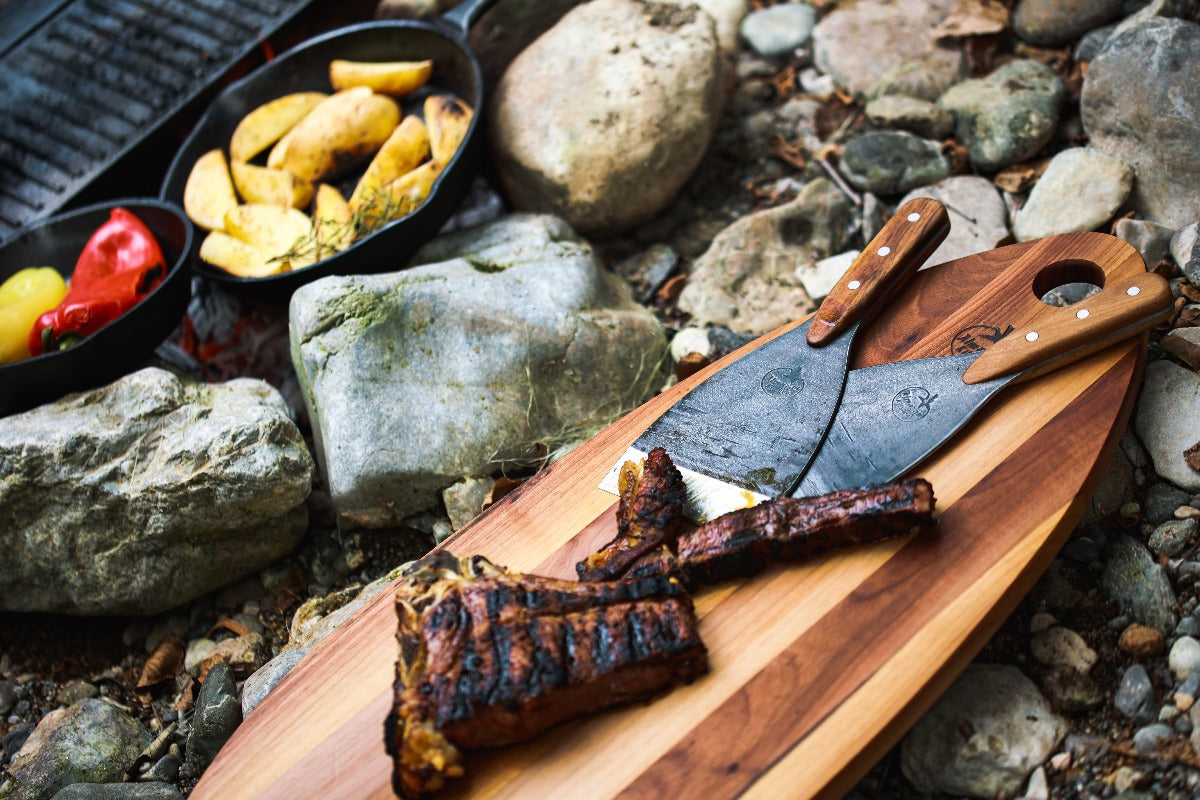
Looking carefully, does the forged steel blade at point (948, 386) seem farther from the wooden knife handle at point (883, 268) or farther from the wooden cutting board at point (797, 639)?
the wooden knife handle at point (883, 268)

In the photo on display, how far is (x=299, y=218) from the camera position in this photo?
14.1 ft

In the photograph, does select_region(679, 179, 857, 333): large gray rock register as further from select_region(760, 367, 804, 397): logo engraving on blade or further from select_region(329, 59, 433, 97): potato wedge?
select_region(329, 59, 433, 97): potato wedge

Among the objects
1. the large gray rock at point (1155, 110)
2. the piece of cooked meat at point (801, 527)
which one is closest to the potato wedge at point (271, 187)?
the piece of cooked meat at point (801, 527)

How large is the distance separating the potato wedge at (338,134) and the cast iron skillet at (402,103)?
13cm

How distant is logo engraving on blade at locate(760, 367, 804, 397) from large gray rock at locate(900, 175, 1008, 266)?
46.3 inches

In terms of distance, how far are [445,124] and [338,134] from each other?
53 centimetres

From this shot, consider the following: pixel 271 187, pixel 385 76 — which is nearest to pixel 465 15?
pixel 385 76

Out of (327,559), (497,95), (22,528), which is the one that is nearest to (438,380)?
(327,559)

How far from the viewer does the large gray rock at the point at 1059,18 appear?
167 inches

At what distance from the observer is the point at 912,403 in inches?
105

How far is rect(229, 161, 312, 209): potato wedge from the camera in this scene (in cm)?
442

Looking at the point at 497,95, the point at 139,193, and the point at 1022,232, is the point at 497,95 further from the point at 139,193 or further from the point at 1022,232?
the point at 1022,232

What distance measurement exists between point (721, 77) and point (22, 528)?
3.52 meters

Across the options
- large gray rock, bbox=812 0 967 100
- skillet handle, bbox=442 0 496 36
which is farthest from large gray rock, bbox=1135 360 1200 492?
skillet handle, bbox=442 0 496 36
